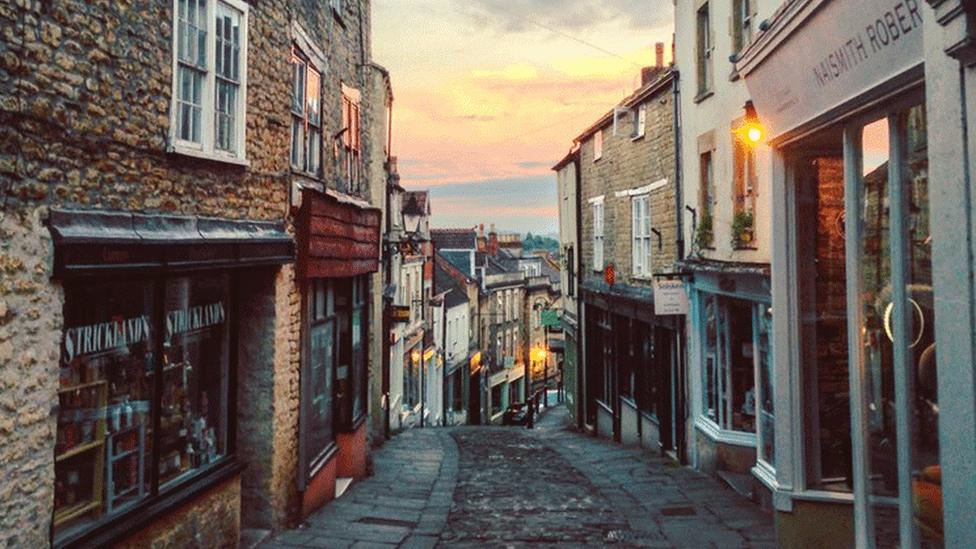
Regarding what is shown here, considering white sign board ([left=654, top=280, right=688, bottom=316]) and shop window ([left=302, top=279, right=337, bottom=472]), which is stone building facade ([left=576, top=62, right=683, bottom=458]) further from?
shop window ([left=302, top=279, right=337, bottom=472])

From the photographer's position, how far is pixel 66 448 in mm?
5621

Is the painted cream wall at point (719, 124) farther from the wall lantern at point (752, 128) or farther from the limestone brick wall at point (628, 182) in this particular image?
the limestone brick wall at point (628, 182)

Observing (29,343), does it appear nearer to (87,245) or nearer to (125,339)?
(87,245)

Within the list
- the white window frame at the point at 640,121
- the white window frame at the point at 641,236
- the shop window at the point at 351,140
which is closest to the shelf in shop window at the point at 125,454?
the shop window at the point at 351,140

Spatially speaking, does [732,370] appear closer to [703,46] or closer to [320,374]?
[703,46]

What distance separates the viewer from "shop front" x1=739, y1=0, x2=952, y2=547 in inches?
204

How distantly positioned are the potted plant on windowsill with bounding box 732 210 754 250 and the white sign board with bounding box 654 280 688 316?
229 cm

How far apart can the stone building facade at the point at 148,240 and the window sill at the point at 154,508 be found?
18 mm

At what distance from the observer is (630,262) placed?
17625mm

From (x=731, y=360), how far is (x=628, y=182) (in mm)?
6674

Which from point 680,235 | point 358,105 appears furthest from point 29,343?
point 680,235

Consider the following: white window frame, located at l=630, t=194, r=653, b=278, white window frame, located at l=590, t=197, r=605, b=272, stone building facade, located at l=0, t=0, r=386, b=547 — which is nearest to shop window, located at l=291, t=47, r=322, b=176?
stone building facade, located at l=0, t=0, r=386, b=547

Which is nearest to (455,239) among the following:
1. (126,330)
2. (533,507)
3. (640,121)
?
(640,121)

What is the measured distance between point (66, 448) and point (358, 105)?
9232 mm
